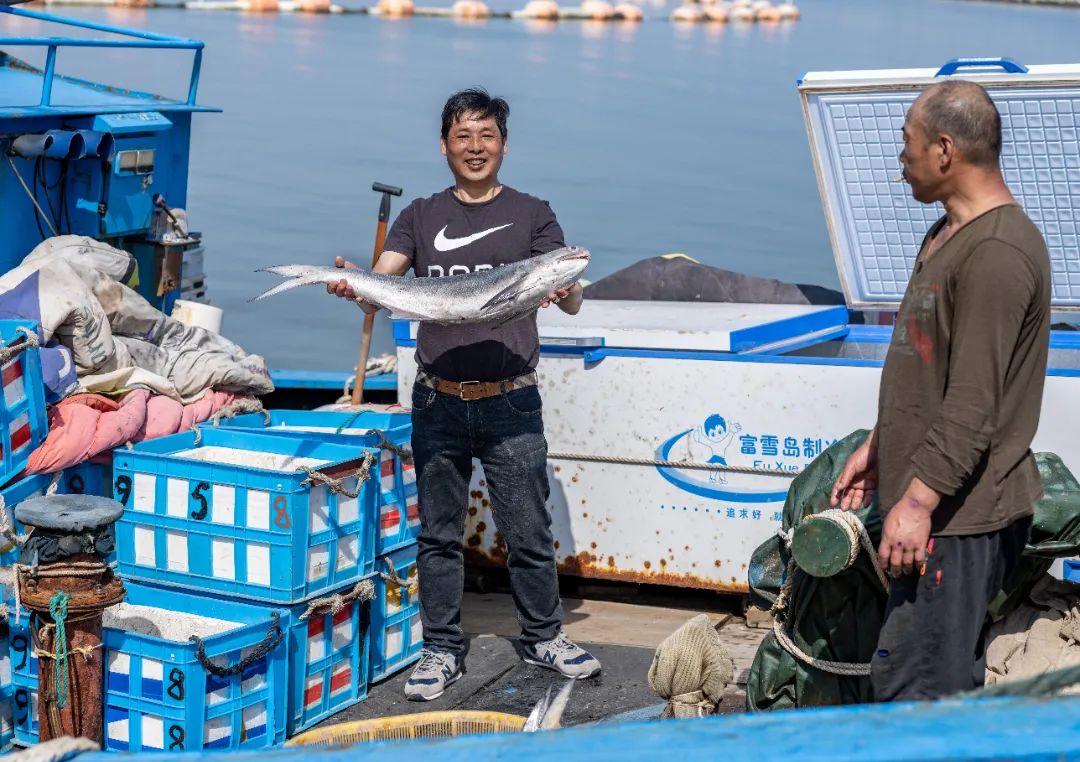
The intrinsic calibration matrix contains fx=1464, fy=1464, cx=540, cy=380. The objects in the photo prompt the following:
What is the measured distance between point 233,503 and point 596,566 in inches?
76.8

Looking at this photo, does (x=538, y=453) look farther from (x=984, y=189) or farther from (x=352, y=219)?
(x=352, y=219)

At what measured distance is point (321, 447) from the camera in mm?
5305

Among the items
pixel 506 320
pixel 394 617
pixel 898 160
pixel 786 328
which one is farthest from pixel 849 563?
pixel 898 160

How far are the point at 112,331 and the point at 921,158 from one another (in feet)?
12.0

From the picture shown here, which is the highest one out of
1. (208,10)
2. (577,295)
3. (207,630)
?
(208,10)

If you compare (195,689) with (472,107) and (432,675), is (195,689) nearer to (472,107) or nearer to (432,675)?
(432,675)

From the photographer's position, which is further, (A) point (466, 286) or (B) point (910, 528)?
(A) point (466, 286)

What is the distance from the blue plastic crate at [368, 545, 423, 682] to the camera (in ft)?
17.6

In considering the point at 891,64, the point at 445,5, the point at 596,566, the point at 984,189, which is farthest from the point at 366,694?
the point at 445,5

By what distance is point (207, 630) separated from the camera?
15.9 ft

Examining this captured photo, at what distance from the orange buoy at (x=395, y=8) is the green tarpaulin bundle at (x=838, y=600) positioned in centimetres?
5983

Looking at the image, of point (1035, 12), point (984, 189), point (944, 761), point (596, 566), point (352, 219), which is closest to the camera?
point (944, 761)

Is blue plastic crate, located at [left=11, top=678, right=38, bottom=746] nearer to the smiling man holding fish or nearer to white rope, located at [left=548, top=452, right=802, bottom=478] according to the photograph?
the smiling man holding fish

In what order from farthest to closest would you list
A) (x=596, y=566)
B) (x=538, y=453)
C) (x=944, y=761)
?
(x=596, y=566)
(x=538, y=453)
(x=944, y=761)
